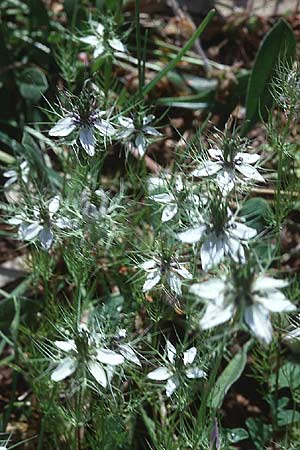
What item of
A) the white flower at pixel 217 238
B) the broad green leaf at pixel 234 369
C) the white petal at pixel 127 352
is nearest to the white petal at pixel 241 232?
the white flower at pixel 217 238

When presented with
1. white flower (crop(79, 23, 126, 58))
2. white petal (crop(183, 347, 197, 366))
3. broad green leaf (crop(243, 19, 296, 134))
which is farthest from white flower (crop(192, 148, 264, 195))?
broad green leaf (crop(243, 19, 296, 134))

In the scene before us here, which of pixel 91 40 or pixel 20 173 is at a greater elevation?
pixel 91 40

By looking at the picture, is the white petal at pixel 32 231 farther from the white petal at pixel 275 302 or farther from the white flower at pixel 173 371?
the white petal at pixel 275 302

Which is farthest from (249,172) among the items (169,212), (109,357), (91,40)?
(91,40)

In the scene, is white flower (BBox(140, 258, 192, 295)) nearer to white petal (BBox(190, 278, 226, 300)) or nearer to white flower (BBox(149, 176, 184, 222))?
white flower (BBox(149, 176, 184, 222))

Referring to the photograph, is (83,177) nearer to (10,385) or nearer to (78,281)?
(78,281)

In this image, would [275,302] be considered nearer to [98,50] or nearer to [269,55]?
[98,50]
